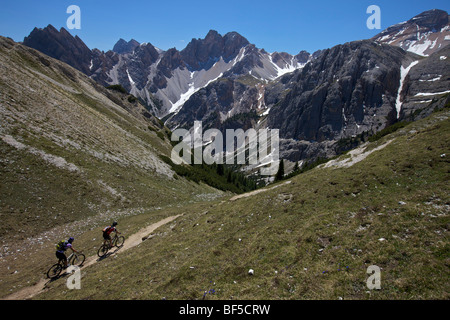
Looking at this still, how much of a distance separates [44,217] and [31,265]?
9.13m

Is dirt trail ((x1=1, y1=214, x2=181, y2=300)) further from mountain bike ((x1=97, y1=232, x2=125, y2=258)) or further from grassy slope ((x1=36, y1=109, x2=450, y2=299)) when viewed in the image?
grassy slope ((x1=36, y1=109, x2=450, y2=299))

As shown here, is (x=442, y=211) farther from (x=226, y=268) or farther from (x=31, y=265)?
(x=31, y=265)

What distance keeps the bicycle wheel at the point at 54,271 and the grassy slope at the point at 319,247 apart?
1.71 metres

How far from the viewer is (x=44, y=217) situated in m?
26.1

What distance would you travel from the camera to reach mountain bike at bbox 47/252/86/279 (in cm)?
1709

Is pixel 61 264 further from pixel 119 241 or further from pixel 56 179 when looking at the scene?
pixel 56 179

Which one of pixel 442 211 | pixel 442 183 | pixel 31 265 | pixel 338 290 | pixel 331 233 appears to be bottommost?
pixel 31 265

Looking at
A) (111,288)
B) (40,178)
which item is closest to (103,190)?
(40,178)

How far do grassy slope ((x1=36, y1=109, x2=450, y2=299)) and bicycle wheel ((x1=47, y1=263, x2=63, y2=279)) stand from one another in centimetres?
171

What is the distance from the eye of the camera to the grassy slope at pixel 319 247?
895 centimetres

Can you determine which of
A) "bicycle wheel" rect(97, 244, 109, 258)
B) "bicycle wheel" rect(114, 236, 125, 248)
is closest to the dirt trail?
"bicycle wheel" rect(97, 244, 109, 258)

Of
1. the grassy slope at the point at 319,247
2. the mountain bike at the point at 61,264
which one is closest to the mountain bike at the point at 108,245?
the mountain bike at the point at 61,264

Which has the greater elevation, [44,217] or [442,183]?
[442,183]

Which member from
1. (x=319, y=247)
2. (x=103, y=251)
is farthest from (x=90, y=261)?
(x=319, y=247)
